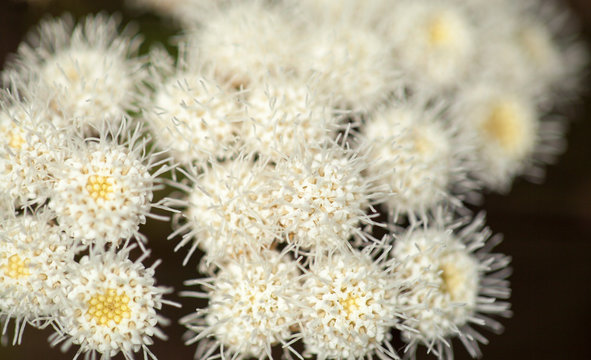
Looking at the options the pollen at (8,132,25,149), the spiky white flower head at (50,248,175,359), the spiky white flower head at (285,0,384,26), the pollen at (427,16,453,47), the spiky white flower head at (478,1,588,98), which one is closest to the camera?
the spiky white flower head at (50,248,175,359)

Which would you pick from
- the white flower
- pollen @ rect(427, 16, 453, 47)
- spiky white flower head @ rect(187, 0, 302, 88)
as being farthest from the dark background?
pollen @ rect(427, 16, 453, 47)

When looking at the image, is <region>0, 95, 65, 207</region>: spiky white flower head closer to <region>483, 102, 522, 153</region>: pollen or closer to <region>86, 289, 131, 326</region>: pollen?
<region>86, 289, 131, 326</region>: pollen

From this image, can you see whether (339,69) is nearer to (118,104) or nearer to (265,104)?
(265,104)

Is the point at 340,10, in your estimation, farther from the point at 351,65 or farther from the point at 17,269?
the point at 17,269

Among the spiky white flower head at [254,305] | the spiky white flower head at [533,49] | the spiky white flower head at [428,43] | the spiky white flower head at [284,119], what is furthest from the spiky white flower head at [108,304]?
the spiky white flower head at [533,49]

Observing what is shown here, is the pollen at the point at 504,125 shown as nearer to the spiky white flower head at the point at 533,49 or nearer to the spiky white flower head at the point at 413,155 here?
the spiky white flower head at the point at 533,49

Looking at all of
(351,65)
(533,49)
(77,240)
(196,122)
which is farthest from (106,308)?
(533,49)

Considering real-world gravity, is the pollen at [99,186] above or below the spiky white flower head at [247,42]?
below
